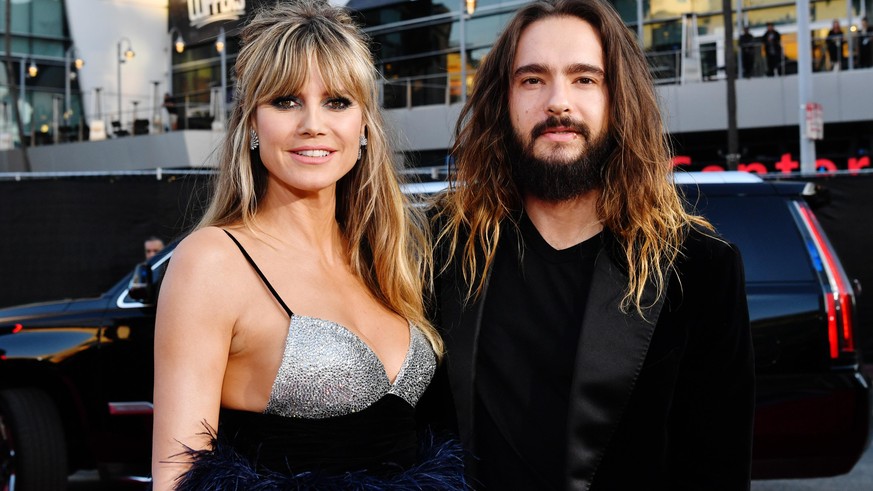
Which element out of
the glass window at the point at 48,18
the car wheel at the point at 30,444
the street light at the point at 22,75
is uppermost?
the glass window at the point at 48,18

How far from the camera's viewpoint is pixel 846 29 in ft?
77.1

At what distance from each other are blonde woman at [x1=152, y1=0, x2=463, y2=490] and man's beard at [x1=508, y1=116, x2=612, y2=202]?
45 centimetres

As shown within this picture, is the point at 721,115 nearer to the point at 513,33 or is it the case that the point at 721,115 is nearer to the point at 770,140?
the point at 770,140

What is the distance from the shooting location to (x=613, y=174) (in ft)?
9.43

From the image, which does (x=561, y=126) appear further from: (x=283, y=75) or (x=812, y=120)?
(x=812, y=120)

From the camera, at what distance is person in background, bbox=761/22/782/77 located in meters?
21.2

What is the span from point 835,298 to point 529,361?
3021mm

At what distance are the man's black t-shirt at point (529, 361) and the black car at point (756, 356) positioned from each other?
2133 mm

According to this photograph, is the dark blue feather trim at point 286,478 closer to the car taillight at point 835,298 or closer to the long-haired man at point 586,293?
the long-haired man at point 586,293

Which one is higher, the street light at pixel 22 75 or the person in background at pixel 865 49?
the street light at pixel 22 75

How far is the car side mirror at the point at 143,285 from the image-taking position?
16.6 ft

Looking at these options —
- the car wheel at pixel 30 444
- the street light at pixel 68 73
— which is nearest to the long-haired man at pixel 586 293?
the car wheel at pixel 30 444

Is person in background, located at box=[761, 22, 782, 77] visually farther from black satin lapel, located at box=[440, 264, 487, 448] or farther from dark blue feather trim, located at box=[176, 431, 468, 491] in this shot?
dark blue feather trim, located at box=[176, 431, 468, 491]

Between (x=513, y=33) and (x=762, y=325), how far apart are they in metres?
2.71
